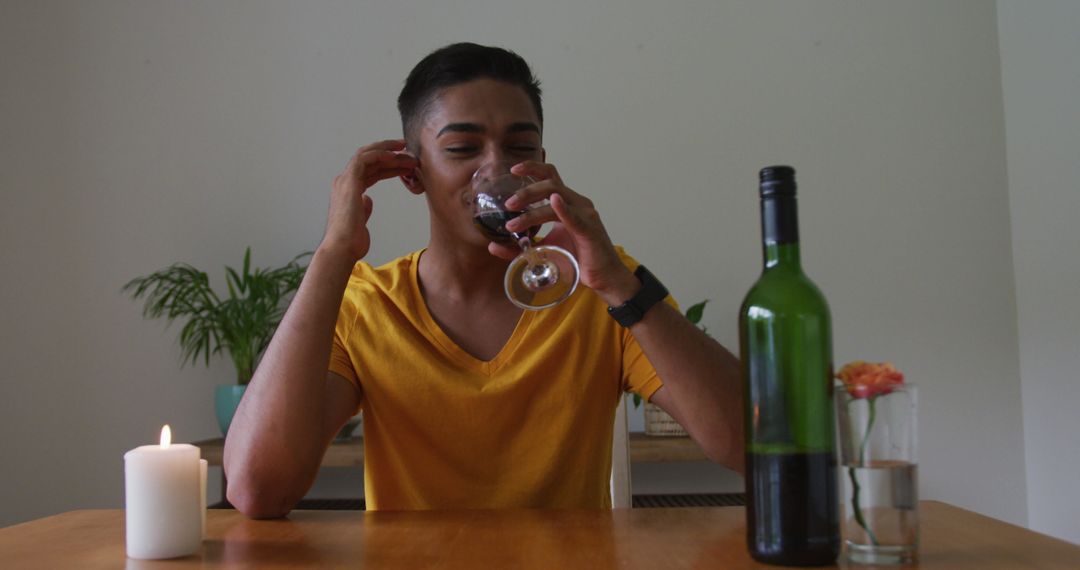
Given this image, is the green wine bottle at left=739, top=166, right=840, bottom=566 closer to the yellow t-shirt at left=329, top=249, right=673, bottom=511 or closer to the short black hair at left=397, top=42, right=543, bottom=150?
the yellow t-shirt at left=329, top=249, right=673, bottom=511

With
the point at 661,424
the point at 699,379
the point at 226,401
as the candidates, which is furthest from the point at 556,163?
the point at 699,379

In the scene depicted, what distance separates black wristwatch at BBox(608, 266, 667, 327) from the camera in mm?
939

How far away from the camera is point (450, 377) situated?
1.23 meters

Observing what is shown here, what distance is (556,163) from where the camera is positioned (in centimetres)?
283

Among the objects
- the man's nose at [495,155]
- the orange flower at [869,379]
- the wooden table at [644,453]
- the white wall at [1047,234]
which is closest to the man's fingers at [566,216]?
the man's nose at [495,155]

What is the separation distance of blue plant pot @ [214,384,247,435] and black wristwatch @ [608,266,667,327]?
69.8 inches

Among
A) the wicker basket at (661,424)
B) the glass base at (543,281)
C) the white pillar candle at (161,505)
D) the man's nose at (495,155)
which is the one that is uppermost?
the man's nose at (495,155)

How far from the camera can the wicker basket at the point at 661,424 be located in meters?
2.41

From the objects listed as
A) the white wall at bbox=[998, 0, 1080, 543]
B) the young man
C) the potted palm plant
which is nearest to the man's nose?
the young man

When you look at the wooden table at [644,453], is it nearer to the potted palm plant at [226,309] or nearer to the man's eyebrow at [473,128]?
the potted palm plant at [226,309]

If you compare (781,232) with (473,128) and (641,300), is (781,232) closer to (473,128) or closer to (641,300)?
(641,300)

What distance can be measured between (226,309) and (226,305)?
2cm

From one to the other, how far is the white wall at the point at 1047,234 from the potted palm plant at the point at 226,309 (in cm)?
225

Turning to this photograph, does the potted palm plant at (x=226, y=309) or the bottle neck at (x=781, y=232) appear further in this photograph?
the potted palm plant at (x=226, y=309)
